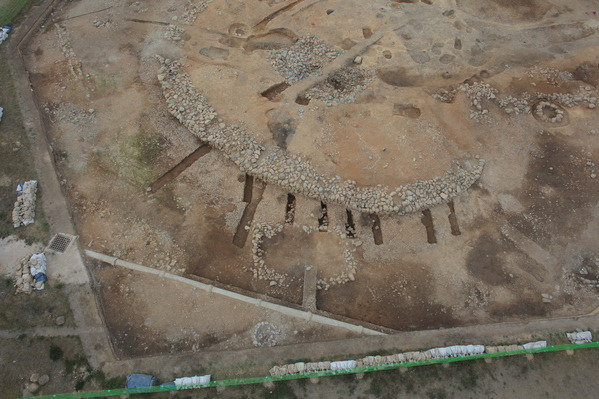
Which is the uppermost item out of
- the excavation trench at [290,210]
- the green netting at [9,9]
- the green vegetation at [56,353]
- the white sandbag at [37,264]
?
the green netting at [9,9]

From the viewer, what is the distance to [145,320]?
906cm

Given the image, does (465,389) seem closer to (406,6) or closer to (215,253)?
(215,253)

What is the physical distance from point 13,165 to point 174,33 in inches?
287

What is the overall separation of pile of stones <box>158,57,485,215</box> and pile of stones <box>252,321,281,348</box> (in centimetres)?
391

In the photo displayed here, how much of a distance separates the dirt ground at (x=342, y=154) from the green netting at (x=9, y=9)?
5.24ft

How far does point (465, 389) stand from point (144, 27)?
16.0 m

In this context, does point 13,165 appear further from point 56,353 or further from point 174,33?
point 174,33

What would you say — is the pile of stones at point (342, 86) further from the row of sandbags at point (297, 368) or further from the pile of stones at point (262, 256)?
the row of sandbags at point (297, 368)

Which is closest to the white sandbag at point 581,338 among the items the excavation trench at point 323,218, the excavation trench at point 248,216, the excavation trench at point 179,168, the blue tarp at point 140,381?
the excavation trench at point 323,218

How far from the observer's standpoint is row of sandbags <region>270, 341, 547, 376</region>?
26.7ft

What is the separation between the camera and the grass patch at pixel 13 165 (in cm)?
1009

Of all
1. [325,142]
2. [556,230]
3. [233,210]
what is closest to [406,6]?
[325,142]

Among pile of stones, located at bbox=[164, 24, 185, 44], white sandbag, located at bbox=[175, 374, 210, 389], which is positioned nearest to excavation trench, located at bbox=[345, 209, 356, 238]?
white sandbag, located at bbox=[175, 374, 210, 389]

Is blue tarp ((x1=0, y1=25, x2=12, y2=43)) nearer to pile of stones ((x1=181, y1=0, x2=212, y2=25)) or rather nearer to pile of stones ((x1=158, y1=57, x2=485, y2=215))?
pile of stones ((x1=181, y1=0, x2=212, y2=25))
